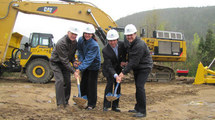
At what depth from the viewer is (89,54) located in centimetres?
450

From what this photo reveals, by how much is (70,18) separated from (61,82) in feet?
22.4

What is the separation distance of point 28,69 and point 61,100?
627 cm

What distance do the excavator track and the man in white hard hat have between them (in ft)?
24.2

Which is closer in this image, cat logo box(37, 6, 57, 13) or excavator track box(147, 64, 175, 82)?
cat logo box(37, 6, 57, 13)

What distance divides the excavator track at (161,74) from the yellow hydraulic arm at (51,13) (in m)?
3.32

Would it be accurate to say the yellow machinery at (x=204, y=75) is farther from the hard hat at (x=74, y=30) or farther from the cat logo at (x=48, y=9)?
the hard hat at (x=74, y=30)

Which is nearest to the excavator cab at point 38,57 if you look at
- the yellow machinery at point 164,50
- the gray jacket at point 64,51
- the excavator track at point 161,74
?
the yellow machinery at point 164,50

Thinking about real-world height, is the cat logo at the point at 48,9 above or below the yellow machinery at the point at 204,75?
above

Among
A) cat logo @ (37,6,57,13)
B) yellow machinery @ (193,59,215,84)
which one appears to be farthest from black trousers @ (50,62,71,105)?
yellow machinery @ (193,59,215,84)

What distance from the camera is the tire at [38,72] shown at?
9.88 m

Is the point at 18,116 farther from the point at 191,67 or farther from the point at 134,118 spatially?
the point at 191,67

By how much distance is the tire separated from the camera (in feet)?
32.4

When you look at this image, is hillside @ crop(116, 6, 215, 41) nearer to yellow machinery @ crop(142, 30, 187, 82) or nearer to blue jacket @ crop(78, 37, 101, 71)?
yellow machinery @ crop(142, 30, 187, 82)

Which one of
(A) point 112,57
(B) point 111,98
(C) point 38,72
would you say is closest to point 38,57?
(C) point 38,72
